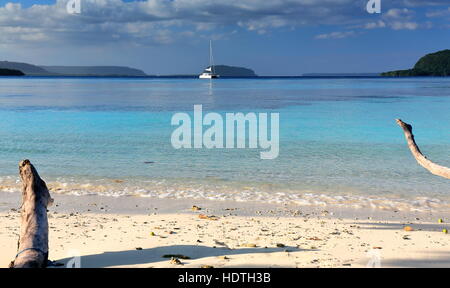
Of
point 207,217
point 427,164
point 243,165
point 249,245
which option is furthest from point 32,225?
point 243,165

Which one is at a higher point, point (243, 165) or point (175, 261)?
point (243, 165)

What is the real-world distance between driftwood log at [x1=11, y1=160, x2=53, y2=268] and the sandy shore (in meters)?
0.58

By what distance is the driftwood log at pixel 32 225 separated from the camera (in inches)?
220

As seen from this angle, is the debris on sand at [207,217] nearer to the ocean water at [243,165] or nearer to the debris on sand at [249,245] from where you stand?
the ocean water at [243,165]

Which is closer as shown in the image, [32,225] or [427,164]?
[32,225]

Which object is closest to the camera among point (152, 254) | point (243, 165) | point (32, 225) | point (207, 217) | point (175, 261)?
point (32, 225)

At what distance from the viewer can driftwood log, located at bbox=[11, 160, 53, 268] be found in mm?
5598

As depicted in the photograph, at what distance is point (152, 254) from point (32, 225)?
62.0 inches

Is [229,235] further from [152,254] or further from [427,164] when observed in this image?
[427,164]

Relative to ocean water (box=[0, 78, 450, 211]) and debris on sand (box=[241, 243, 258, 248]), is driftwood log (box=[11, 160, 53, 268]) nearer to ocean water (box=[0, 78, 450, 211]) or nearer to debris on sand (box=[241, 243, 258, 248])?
debris on sand (box=[241, 243, 258, 248])

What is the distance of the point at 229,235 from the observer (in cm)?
751
